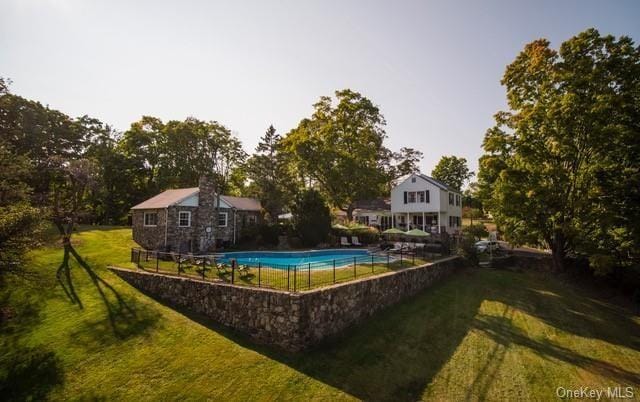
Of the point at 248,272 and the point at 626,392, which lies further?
the point at 248,272

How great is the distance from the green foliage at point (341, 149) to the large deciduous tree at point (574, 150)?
1392cm

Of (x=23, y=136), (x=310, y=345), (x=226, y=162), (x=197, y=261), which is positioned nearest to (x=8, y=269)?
(x=197, y=261)

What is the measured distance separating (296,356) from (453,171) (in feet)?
204

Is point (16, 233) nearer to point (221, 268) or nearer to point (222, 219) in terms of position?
point (221, 268)

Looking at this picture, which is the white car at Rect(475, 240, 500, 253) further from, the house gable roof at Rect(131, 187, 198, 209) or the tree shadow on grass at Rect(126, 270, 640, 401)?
the house gable roof at Rect(131, 187, 198, 209)

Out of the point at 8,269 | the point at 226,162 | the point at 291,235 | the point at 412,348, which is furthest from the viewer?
the point at 226,162

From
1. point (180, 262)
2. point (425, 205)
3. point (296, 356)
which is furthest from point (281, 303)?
point (425, 205)

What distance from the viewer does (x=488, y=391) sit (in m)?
9.10

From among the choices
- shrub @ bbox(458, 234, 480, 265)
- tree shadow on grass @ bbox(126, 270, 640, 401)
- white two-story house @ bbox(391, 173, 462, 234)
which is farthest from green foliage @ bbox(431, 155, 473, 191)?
tree shadow on grass @ bbox(126, 270, 640, 401)

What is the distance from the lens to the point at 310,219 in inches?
1111

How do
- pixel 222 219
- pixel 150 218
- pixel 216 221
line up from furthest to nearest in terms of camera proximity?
pixel 222 219
pixel 216 221
pixel 150 218

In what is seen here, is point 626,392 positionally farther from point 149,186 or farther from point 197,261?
point 149,186

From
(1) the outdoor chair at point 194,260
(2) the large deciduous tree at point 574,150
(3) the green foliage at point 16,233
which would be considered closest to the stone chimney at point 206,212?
(1) the outdoor chair at point 194,260

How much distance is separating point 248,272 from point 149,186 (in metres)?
34.7
